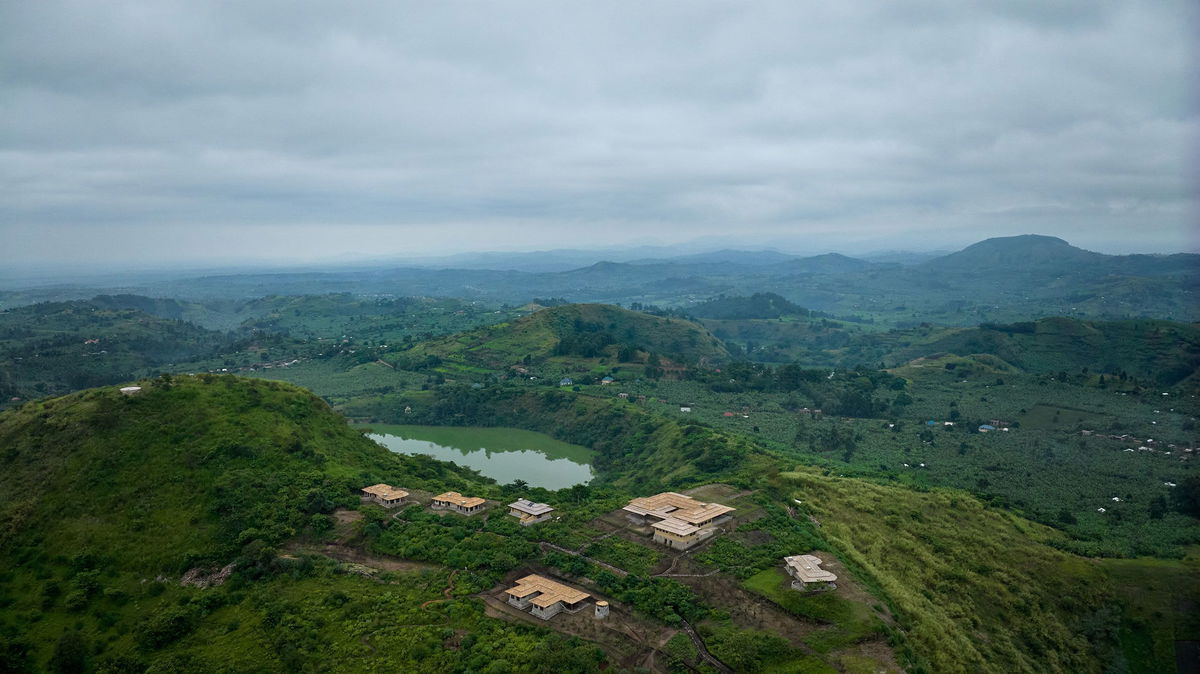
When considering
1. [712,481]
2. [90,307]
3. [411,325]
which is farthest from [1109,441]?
[90,307]

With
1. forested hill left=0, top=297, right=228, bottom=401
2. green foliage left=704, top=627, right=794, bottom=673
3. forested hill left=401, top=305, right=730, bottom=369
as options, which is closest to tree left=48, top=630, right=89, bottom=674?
green foliage left=704, top=627, right=794, bottom=673

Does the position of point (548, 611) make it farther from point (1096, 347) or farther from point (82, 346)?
point (82, 346)

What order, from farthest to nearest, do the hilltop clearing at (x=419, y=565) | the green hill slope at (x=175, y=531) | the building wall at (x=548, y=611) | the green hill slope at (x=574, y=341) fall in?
1. the green hill slope at (x=574, y=341)
2. the building wall at (x=548, y=611)
3. the green hill slope at (x=175, y=531)
4. the hilltop clearing at (x=419, y=565)

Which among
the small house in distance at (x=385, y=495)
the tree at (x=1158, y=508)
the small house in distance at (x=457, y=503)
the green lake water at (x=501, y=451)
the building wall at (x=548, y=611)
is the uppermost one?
the small house in distance at (x=385, y=495)

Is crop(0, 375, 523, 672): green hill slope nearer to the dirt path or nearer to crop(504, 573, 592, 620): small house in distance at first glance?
crop(504, 573, 592, 620): small house in distance

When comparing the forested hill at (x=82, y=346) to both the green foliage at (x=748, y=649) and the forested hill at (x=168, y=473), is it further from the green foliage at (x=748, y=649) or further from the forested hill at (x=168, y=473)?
the green foliage at (x=748, y=649)

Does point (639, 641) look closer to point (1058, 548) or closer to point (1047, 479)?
point (1058, 548)

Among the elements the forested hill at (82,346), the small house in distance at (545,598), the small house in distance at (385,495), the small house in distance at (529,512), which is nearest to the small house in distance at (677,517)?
the small house in distance at (529,512)
